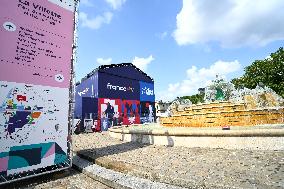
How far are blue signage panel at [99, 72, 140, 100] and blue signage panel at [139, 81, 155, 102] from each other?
108 centimetres

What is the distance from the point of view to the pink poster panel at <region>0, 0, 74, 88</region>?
5.28 metres

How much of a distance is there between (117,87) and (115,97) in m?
1.74

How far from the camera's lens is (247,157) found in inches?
226

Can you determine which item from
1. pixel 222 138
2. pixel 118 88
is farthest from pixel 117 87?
pixel 222 138

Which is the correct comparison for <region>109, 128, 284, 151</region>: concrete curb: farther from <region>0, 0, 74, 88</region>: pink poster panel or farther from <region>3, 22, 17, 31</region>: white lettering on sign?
<region>3, 22, 17, 31</region>: white lettering on sign

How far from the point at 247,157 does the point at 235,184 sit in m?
2.36

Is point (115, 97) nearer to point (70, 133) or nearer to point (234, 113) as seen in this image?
point (234, 113)

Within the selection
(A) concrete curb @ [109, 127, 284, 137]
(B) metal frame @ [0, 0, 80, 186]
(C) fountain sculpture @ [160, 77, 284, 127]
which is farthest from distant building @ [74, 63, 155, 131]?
(B) metal frame @ [0, 0, 80, 186]

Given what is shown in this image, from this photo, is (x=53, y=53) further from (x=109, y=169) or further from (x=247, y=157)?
(x=247, y=157)

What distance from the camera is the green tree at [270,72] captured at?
39.4 metres

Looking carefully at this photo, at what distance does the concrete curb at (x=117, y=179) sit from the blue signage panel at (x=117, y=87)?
23975 millimetres

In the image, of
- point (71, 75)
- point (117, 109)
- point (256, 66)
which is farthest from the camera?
point (256, 66)

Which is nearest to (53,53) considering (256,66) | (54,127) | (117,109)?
(54,127)

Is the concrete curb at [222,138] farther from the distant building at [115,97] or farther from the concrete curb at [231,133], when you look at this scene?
the distant building at [115,97]
